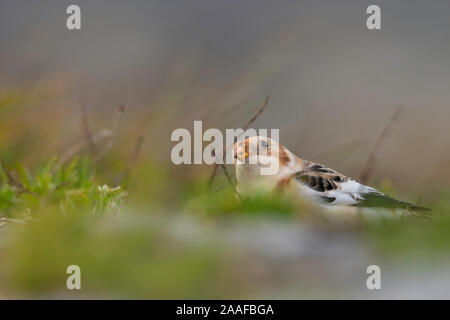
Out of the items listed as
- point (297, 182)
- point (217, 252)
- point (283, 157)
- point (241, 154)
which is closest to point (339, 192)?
point (297, 182)

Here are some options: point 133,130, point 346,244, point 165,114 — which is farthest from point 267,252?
point 133,130

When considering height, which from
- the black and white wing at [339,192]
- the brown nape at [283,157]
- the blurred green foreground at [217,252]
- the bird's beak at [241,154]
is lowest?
the blurred green foreground at [217,252]

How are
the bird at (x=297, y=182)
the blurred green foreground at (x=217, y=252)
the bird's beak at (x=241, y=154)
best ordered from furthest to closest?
the bird's beak at (x=241, y=154) < the bird at (x=297, y=182) < the blurred green foreground at (x=217, y=252)

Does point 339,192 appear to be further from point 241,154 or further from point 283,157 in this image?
point 241,154

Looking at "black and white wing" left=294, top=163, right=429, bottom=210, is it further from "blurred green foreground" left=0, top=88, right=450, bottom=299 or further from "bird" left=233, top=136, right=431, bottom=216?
"blurred green foreground" left=0, top=88, right=450, bottom=299

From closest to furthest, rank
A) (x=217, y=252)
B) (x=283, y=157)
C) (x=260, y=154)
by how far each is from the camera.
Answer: (x=217, y=252) → (x=260, y=154) → (x=283, y=157)

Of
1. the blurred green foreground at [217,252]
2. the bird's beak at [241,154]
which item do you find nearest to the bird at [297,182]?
the bird's beak at [241,154]

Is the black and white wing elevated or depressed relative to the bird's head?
depressed

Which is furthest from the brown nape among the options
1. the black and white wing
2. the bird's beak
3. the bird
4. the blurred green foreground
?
the blurred green foreground

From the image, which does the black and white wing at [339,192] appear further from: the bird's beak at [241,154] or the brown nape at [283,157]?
the bird's beak at [241,154]
